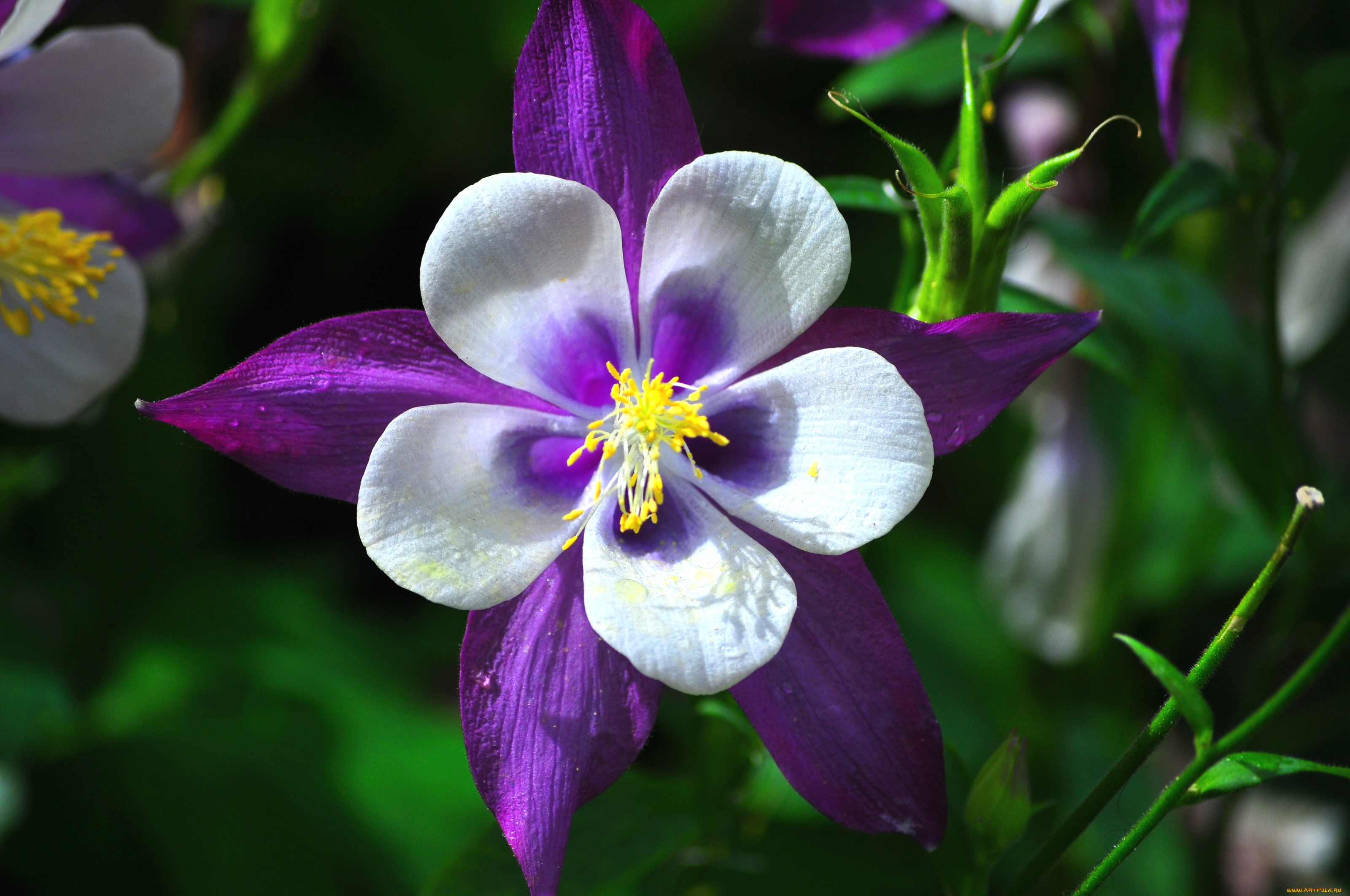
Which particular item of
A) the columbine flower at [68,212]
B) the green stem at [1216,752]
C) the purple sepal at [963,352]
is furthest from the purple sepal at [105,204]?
the green stem at [1216,752]

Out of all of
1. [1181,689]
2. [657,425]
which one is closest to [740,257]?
[657,425]

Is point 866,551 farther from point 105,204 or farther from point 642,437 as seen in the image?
point 105,204

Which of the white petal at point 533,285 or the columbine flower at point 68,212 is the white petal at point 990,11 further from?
the columbine flower at point 68,212

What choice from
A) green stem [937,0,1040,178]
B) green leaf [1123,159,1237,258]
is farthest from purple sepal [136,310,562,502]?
green leaf [1123,159,1237,258]

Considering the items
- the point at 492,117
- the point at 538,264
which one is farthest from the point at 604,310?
the point at 492,117

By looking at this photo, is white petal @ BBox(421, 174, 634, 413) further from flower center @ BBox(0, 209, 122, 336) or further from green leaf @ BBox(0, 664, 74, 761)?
green leaf @ BBox(0, 664, 74, 761)
